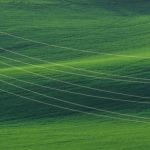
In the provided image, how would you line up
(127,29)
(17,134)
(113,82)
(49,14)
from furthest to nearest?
(49,14), (127,29), (113,82), (17,134)

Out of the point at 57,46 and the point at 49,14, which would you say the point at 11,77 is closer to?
the point at 57,46

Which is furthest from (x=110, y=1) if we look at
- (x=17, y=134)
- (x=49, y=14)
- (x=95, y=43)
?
(x=17, y=134)

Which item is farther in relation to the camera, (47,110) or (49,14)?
(49,14)

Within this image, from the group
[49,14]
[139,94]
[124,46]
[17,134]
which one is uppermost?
[49,14]

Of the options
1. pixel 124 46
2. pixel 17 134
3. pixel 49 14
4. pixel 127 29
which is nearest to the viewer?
pixel 17 134

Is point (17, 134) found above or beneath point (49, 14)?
beneath

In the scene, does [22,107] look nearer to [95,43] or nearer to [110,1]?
[95,43]
